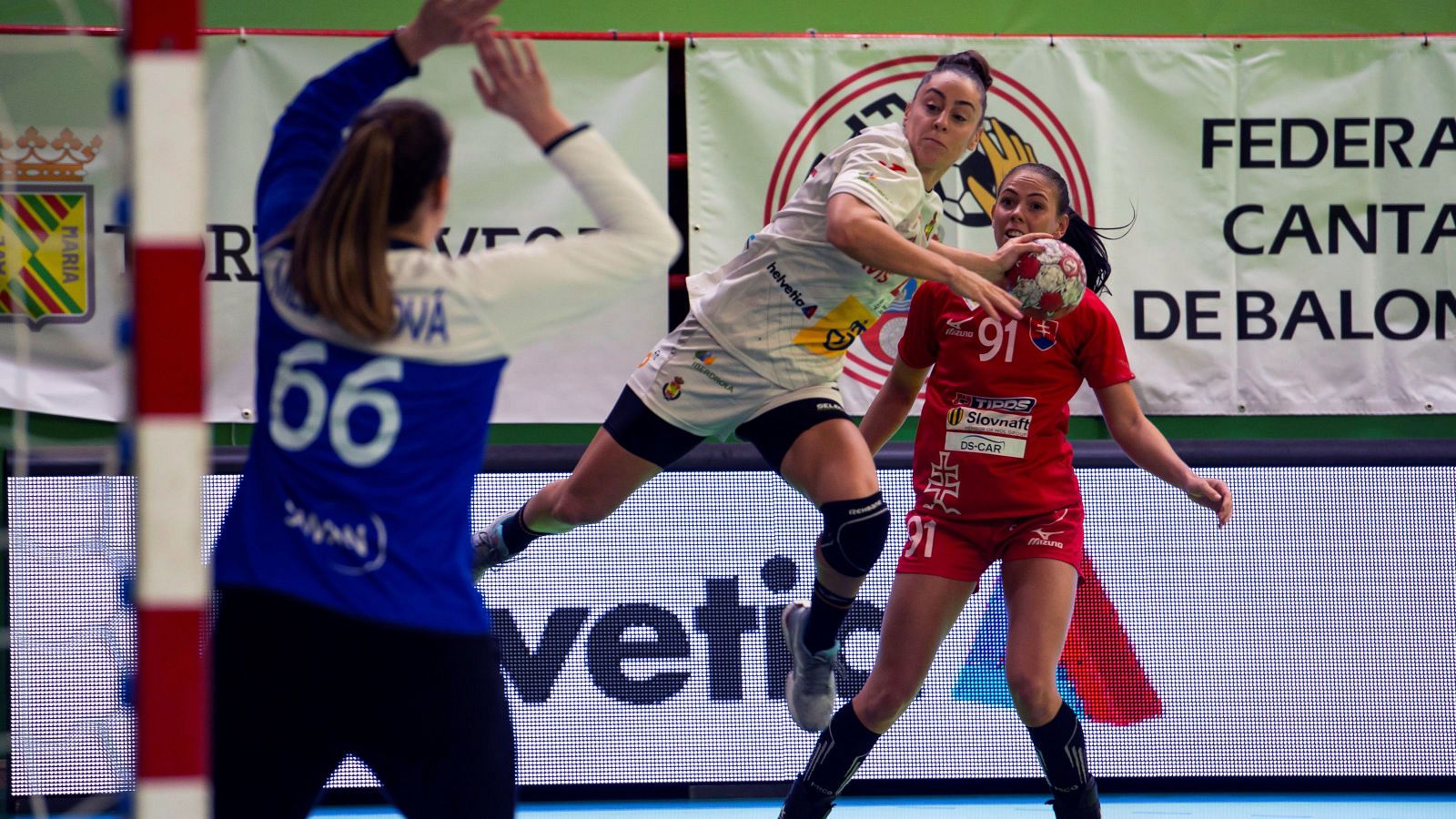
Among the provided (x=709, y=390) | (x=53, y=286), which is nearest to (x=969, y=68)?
(x=709, y=390)

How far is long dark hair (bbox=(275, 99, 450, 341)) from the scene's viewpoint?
6.79 ft

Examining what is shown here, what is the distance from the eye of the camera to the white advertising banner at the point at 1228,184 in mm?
6168

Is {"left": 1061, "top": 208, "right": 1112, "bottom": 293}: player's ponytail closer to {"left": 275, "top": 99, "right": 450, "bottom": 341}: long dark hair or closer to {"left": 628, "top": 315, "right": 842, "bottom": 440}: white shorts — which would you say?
{"left": 628, "top": 315, "right": 842, "bottom": 440}: white shorts

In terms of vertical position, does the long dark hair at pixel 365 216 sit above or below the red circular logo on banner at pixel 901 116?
below

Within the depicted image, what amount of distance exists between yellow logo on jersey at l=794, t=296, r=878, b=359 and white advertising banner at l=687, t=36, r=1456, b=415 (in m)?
2.02

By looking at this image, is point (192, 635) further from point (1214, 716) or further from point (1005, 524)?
point (1214, 716)

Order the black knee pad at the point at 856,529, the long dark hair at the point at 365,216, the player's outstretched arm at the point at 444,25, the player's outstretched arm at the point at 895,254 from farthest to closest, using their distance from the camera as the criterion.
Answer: the black knee pad at the point at 856,529 → the player's outstretched arm at the point at 895,254 → the player's outstretched arm at the point at 444,25 → the long dark hair at the point at 365,216

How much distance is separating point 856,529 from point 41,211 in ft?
13.2

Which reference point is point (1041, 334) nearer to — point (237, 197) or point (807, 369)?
point (807, 369)

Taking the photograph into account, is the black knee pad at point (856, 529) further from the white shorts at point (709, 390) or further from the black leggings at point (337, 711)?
the black leggings at point (337, 711)

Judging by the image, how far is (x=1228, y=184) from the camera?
246 inches

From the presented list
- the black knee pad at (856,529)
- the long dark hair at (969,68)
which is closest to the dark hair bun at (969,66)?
the long dark hair at (969,68)

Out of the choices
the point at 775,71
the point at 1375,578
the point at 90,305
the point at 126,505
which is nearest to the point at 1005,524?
the point at 1375,578

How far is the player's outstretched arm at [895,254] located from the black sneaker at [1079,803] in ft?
4.69
